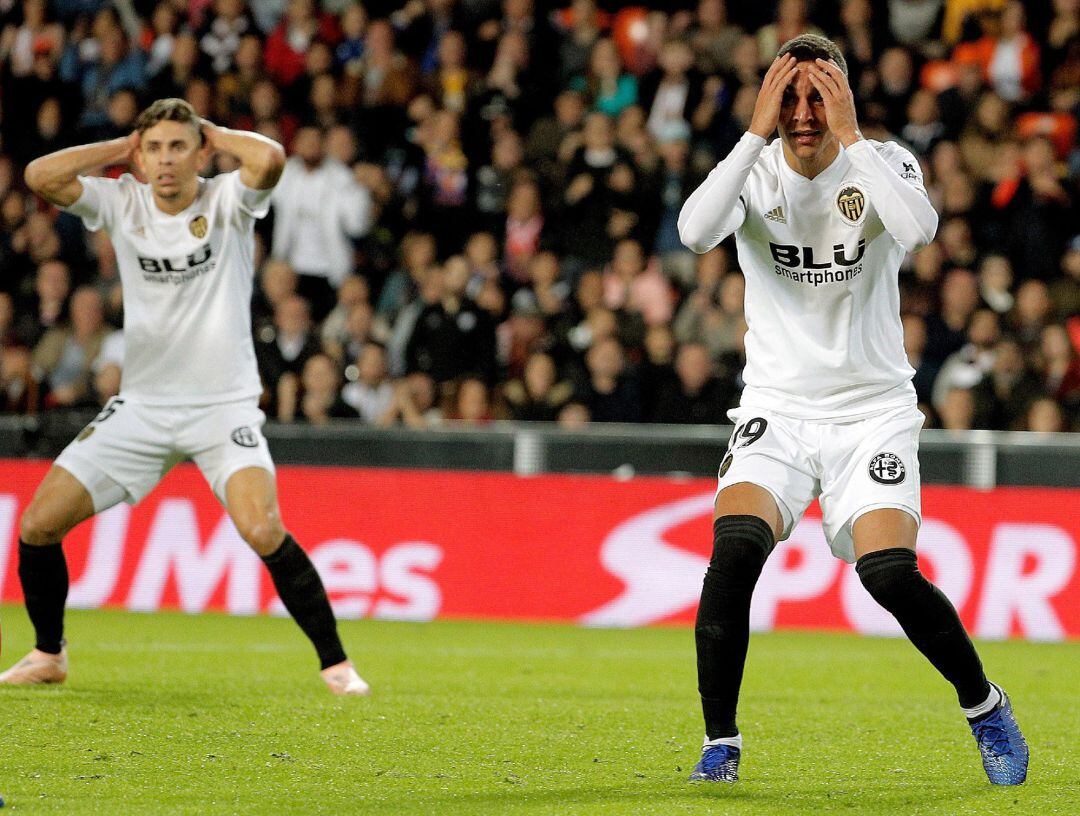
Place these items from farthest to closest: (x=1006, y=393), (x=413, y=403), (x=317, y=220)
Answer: (x=317, y=220), (x=413, y=403), (x=1006, y=393)

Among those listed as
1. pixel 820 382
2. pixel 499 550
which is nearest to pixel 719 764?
pixel 820 382

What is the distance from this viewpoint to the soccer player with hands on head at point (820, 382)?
5.22 m

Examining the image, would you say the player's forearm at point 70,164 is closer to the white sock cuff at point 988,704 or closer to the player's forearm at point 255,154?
the player's forearm at point 255,154

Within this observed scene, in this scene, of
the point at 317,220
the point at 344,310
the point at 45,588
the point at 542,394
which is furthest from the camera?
the point at 317,220

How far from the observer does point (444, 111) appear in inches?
604

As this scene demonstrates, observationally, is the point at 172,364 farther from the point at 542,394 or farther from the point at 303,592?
the point at 542,394

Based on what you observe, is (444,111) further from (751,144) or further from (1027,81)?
(751,144)

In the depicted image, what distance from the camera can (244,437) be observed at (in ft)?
24.3

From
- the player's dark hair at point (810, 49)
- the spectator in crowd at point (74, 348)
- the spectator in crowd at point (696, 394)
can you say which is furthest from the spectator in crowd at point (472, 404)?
the player's dark hair at point (810, 49)

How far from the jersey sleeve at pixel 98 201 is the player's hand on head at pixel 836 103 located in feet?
11.8

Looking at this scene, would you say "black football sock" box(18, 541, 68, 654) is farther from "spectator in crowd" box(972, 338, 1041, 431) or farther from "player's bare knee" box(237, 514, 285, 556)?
"spectator in crowd" box(972, 338, 1041, 431)

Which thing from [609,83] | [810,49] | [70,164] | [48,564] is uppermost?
A: [609,83]

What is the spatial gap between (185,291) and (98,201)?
0.58 m

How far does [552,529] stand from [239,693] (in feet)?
14.6
